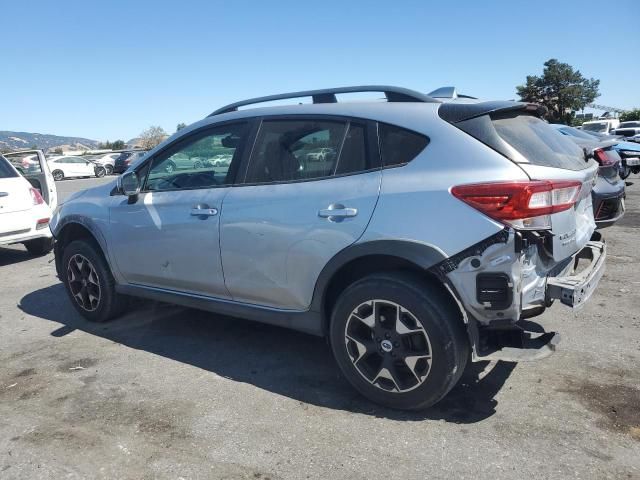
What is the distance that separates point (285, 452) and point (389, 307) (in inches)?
37.4

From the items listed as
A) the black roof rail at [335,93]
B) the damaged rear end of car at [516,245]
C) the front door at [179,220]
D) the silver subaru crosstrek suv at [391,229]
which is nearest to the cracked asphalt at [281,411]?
the silver subaru crosstrek suv at [391,229]

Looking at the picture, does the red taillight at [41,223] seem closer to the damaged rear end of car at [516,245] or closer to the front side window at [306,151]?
the front side window at [306,151]

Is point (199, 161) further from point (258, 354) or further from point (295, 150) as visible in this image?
point (258, 354)

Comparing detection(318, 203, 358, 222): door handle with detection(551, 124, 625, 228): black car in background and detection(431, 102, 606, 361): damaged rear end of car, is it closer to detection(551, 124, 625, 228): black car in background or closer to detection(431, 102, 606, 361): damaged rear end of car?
detection(431, 102, 606, 361): damaged rear end of car

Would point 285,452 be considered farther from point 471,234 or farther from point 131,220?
point 131,220

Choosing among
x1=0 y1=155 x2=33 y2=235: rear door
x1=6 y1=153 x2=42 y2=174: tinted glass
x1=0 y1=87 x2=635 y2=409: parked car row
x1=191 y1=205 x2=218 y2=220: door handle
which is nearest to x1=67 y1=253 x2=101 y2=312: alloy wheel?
x1=0 y1=87 x2=635 y2=409: parked car row

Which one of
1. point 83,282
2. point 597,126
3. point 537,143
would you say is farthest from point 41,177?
point 597,126

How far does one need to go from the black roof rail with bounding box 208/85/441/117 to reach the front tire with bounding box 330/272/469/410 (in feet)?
3.82

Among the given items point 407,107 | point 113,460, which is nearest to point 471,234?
point 407,107

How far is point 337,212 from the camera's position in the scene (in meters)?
3.22

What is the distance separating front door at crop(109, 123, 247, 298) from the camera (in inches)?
153

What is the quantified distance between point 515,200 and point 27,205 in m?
7.01

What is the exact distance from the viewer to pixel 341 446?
113 inches

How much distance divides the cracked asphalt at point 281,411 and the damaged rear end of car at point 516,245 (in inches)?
18.5
